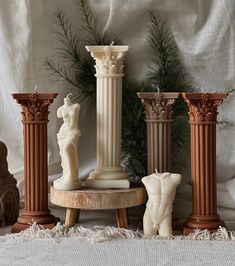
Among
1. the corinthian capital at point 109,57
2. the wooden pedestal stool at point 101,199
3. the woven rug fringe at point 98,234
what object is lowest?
the woven rug fringe at point 98,234

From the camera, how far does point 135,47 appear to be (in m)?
1.25

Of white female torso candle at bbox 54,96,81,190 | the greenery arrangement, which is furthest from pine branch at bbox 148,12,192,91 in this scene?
white female torso candle at bbox 54,96,81,190

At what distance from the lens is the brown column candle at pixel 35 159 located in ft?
3.50

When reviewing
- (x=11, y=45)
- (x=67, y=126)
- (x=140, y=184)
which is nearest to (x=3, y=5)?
(x=11, y=45)

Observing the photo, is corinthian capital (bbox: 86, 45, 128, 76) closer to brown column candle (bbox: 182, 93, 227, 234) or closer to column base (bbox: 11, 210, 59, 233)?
brown column candle (bbox: 182, 93, 227, 234)

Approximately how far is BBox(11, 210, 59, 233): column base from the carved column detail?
0.09 meters

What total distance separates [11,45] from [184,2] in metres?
0.35

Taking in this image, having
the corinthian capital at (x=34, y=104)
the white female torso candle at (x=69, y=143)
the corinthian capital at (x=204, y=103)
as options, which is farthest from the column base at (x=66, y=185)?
the corinthian capital at (x=204, y=103)

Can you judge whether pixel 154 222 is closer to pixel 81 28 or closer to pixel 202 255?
pixel 202 255

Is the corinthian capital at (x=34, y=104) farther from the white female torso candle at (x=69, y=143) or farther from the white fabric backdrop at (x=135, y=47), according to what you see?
the white fabric backdrop at (x=135, y=47)

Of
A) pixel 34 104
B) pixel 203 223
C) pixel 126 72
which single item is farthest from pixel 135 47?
pixel 203 223

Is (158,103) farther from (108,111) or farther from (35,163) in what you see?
(35,163)

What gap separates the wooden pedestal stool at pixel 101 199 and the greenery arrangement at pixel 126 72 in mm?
180

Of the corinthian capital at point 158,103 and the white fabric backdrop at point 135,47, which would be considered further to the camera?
the white fabric backdrop at point 135,47
